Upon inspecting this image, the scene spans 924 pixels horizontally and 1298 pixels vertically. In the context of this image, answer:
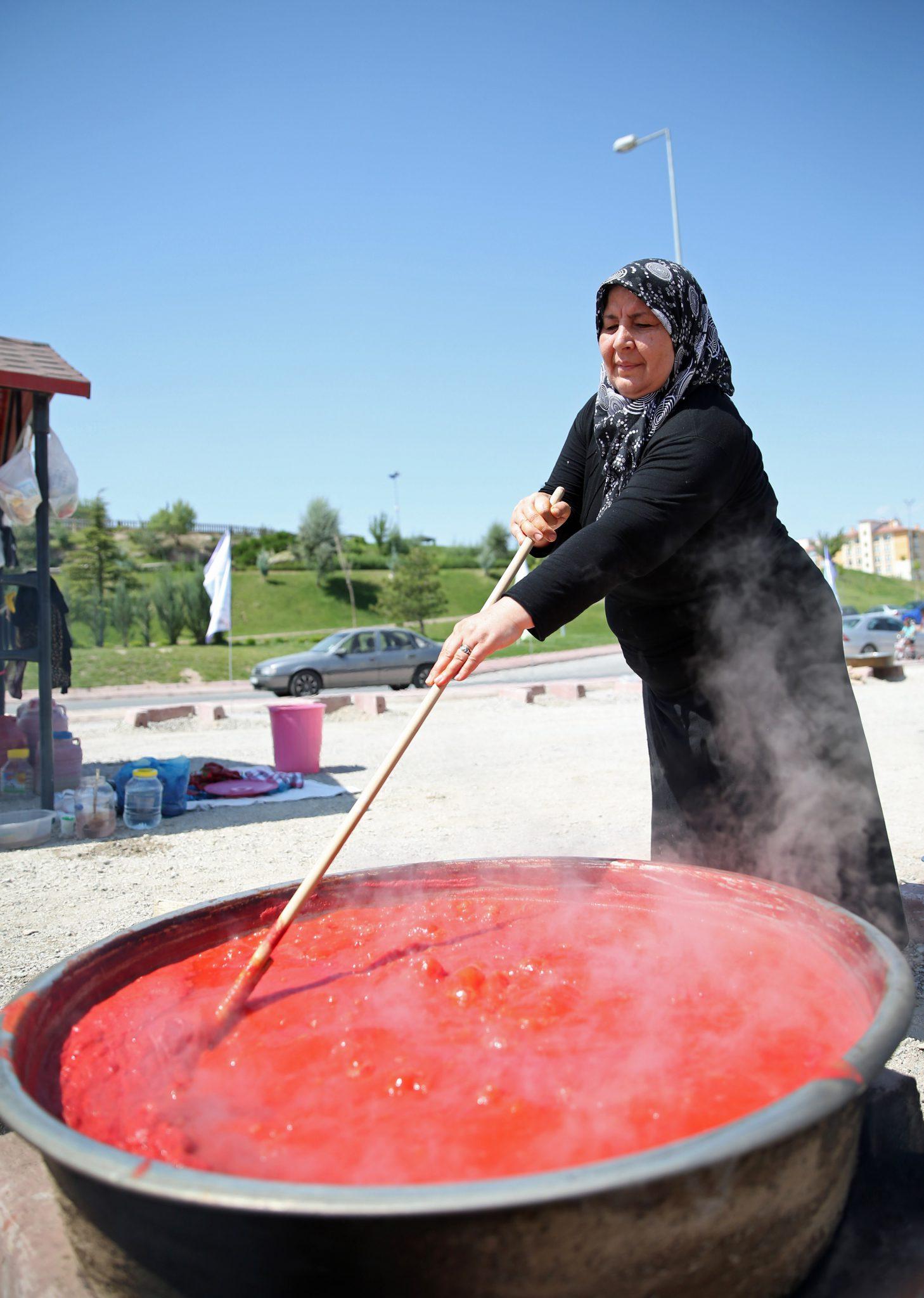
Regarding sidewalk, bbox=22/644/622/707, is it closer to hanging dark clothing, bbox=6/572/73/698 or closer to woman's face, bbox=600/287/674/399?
hanging dark clothing, bbox=6/572/73/698

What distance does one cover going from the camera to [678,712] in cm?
217

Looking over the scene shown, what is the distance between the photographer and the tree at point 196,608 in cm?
3050

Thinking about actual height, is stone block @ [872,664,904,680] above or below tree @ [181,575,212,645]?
below

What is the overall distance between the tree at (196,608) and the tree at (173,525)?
695 inches

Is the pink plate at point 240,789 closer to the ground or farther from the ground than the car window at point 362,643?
closer to the ground

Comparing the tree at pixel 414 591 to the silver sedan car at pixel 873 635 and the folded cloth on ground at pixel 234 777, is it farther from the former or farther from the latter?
the folded cloth on ground at pixel 234 777

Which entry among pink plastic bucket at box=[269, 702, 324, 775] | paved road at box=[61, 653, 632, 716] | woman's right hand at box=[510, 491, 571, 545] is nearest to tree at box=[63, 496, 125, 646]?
paved road at box=[61, 653, 632, 716]

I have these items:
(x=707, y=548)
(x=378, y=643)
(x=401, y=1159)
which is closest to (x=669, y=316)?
(x=707, y=548)

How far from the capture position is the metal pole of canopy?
18.8ft

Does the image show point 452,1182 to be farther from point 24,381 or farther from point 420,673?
point 420,673

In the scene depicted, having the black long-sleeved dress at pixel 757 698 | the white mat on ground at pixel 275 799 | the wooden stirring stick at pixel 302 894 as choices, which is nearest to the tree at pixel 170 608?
the white mat on ground at pixel 275 799

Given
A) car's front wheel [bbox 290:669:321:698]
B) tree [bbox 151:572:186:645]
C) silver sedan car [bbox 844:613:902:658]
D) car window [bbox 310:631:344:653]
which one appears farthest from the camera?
tree [bbox 151:572:186:645]

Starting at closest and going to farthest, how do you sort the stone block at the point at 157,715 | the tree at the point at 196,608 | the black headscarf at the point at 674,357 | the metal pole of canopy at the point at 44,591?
the black headscarf at the point at 674,357 → the metal pole of canopy at the point at 44,591 → the stone block at the point at 157,715 → the tree at the point at 196,608

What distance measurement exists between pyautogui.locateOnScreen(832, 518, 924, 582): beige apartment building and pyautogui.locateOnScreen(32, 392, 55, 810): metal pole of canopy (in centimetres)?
9594
